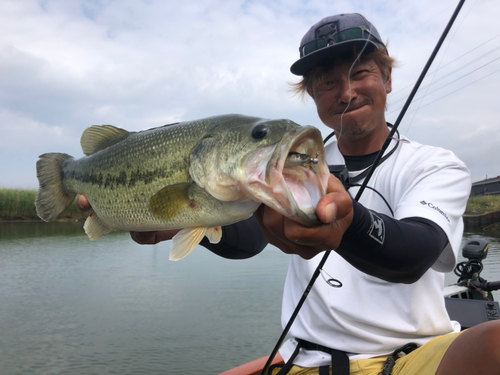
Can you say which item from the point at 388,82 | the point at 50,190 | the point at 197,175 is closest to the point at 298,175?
the point at 197,175

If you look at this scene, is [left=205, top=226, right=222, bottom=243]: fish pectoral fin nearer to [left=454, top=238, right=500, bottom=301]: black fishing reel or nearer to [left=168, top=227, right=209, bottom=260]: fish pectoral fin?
[left=168, top=227, right=209, bottom=260]: fish pectoral fin

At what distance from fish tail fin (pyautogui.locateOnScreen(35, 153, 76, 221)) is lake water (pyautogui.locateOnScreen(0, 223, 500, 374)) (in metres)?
3.84

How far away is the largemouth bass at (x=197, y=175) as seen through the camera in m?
1.30

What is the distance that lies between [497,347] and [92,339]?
21.7 feet

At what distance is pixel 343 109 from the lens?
2.73m

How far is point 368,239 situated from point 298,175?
439 mm

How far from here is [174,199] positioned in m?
1.65

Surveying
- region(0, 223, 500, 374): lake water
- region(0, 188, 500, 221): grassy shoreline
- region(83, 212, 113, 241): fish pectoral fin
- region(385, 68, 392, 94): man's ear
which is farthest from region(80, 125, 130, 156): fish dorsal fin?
region(0, 188, 500, 221): grassy shoreline

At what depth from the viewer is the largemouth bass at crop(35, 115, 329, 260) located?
1.30 m

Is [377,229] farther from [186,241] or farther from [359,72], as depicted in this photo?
[359,72]

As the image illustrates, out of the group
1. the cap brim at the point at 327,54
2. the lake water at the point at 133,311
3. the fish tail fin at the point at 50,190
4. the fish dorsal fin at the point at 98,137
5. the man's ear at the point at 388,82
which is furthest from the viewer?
the lake water at the point at 133,311

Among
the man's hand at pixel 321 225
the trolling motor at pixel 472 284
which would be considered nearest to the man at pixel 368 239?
the man's hand at pixel 321 225

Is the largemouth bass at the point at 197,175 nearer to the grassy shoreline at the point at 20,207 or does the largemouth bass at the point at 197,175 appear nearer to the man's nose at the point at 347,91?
the man's nose at the point at 347,91

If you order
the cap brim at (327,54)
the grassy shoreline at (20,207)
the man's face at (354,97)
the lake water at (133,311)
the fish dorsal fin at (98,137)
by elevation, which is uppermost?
the cap brim at (327,54)
